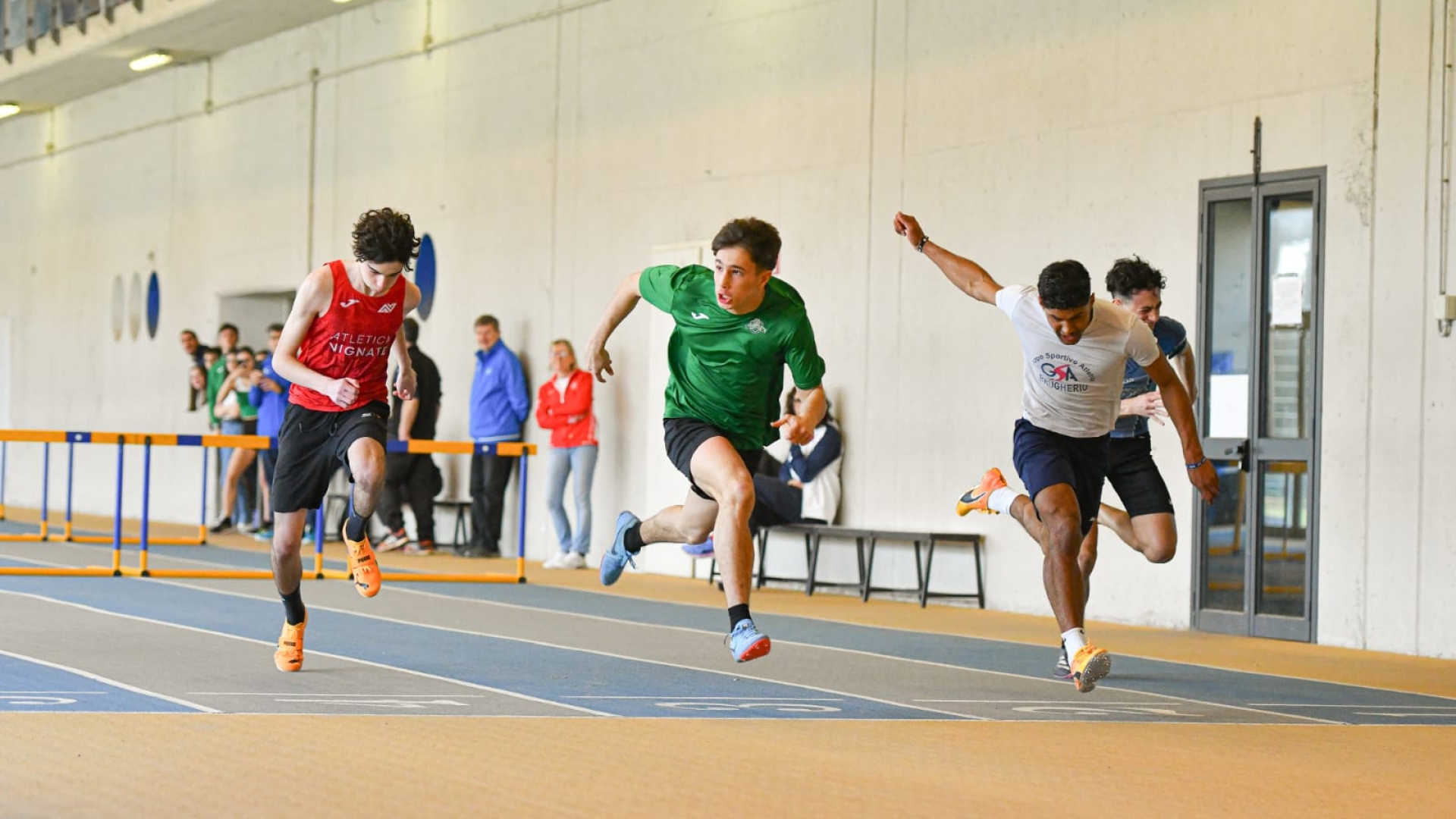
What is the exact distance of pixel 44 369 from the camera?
27328 mm

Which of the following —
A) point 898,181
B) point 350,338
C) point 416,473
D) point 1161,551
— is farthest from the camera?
point 416,473

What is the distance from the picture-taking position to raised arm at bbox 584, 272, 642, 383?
292 inches

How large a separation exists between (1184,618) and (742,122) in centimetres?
558

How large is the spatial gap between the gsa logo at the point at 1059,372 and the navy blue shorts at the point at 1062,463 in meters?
0.30

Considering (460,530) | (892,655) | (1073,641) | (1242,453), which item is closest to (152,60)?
(460,530)

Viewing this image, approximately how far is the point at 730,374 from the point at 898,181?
6403 mm

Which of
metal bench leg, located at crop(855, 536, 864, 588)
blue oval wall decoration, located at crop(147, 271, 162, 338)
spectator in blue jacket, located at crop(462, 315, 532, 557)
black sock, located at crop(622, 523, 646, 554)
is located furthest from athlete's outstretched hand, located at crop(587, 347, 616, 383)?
blue oval wall decoration, located at crop(147, 271, 162, 338)

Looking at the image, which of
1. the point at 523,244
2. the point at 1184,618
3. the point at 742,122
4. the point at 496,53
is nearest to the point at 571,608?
the point at 1184,618

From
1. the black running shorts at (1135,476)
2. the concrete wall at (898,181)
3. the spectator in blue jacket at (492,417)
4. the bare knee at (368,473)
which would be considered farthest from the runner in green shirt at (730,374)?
the spectator in blue jacket at (492,417)

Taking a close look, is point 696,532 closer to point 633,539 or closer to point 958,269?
point 633,539

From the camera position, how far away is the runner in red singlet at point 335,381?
7527 millimetres

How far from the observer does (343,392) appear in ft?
24.3

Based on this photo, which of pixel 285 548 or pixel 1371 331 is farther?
pixel 1371 331

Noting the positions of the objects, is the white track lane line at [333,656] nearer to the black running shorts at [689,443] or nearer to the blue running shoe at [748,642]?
the blue running shoe at [748,642]
